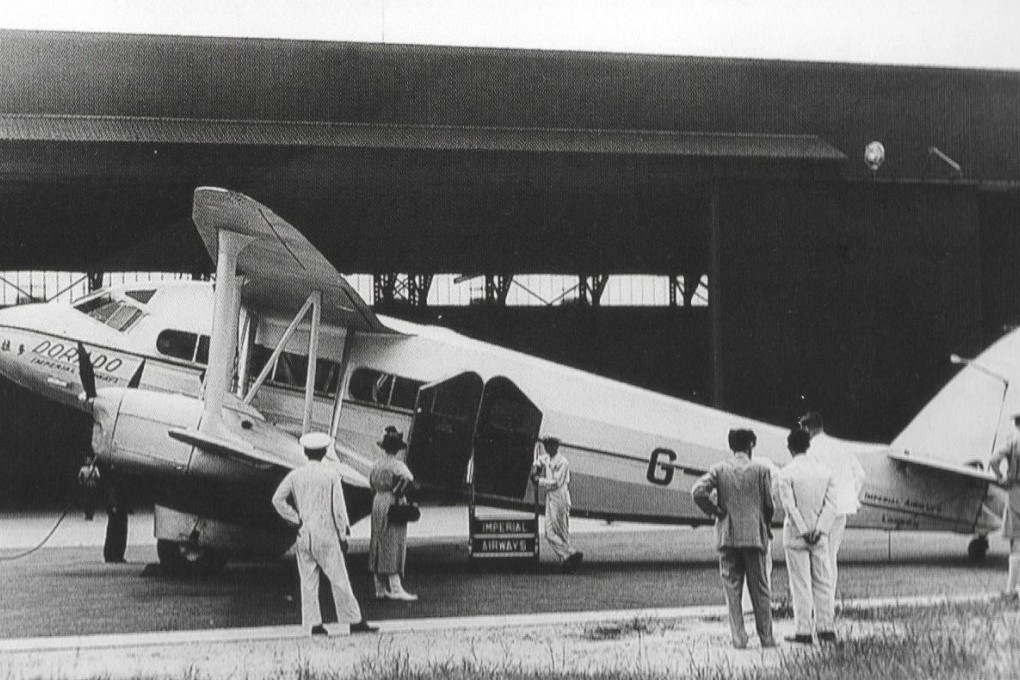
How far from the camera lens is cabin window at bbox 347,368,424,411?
1098 centimetres

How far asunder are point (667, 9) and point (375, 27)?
2.80m

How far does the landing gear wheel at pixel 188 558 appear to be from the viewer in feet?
34.1

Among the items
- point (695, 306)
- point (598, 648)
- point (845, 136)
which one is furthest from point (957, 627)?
point (695, 306)

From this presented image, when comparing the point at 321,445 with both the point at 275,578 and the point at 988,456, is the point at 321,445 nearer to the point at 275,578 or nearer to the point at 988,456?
the point at 275,578

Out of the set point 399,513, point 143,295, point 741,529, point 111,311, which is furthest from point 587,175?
point 741,529

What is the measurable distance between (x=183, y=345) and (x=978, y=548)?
1000 cm

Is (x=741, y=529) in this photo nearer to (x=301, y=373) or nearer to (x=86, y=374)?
(x=301, y=373)

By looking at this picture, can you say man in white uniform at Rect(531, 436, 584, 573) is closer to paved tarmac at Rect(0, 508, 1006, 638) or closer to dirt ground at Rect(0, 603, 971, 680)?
paved tarmac at Rect(0, 508, 1006, 638)

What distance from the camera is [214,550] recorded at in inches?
408

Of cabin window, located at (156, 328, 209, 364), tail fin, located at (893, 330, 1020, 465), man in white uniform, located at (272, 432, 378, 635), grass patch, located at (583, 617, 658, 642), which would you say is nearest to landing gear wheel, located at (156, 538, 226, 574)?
cabin window, located at (156, 328, 209, 364)

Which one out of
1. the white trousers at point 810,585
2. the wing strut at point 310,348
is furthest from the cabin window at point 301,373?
the white trousers at point 810,585

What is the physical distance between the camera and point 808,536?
24.0 feet

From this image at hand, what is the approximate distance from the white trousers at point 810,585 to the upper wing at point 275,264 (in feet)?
16.5

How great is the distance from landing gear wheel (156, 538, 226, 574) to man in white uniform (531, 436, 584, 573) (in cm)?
367
